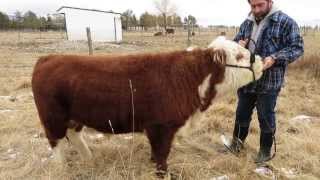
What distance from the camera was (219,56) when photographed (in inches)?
162

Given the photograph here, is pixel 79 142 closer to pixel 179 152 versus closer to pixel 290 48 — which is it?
pixel 179 152

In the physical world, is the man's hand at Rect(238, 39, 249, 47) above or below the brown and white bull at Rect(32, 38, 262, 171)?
above

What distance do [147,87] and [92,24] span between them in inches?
1399

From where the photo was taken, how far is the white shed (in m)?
36.7

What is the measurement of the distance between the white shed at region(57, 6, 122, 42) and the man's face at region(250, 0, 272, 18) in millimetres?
32617

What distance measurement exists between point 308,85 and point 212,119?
4.23 meters

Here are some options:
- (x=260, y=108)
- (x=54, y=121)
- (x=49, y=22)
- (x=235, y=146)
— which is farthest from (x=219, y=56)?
(x=49, y=22)

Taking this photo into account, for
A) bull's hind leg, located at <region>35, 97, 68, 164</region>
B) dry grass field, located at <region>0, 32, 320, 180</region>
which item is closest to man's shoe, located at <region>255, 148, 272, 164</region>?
dry grass field, located at <region>0, 32, 320, 180</region>

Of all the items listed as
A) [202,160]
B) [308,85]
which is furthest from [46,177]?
[308,85]

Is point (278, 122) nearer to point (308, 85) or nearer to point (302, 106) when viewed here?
point (302, 106)

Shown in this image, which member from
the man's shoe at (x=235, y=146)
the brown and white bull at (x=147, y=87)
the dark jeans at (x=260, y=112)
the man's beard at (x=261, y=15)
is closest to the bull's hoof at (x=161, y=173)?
the brown and white bull at (x=147, y=87)

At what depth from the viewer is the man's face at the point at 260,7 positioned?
423 centimetres

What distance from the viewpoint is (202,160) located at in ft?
16.2

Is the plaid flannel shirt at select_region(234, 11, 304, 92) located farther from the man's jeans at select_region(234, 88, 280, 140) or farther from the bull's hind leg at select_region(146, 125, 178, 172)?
the bull's hind leg at select_region(146, 125, 178, 172)
